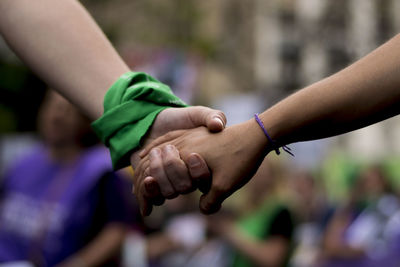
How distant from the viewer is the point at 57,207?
3236mm

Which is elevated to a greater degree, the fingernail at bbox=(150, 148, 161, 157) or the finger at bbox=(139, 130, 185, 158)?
the fingernail at bbox=(150, 148, 161, 157)

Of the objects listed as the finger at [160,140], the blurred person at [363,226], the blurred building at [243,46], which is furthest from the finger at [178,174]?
the blurred building at [243,46]

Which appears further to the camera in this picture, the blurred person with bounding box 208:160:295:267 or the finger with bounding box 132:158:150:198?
the blurred person with bounding box 208:160:295:267

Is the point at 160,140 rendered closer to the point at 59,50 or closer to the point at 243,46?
the point at 59,50

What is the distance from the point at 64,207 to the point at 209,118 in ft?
4.35

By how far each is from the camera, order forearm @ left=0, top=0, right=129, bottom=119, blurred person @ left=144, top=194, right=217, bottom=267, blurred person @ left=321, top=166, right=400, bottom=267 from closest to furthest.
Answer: forearm @ left=0, top=0, right=129, bottom=119
blurred person @ left=144, top=194, right=217, bottom=267
blurred person @ left=321, top=166, right=400, bottom=267

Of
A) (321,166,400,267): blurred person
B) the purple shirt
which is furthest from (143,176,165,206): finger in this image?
(321,166,400,267): blurred person

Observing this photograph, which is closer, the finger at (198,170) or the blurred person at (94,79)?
the finger at (198,170)

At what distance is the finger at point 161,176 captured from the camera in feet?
6.79

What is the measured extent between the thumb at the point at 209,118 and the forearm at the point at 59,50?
29cm

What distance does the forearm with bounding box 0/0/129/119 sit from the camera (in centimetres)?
223

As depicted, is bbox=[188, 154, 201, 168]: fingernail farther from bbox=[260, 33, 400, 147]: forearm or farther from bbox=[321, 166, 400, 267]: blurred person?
bbox=[321, 166, 400, 267]: blurred person

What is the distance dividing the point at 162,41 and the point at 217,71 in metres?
7.66

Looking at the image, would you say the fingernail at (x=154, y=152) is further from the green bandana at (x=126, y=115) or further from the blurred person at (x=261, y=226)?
the blurred person at (x=261, y=226)
